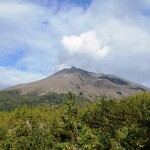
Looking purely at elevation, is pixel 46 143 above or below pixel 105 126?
below

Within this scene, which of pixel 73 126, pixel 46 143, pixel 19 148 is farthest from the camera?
pixel 46 143

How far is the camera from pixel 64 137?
5566 inches

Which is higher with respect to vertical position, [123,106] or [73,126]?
[123,106]

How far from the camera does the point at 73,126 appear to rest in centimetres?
6744

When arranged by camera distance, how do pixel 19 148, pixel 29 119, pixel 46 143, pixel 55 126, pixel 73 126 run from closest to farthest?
pixel 73 126, pixel 19 148, pixel 46 143, pixel 55 126, pixel 29 119

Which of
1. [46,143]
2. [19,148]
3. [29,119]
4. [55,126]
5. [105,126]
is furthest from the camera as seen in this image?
[29,119]

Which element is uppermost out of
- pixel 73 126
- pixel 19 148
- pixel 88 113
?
pixel 88 113

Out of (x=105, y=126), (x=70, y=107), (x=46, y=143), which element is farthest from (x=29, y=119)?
(x=70, y=107)

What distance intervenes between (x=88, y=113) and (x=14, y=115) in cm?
5871

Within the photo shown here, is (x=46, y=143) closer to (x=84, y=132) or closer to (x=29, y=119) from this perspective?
(x=84, y=132)

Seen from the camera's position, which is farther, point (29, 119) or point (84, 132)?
point (29, 119)

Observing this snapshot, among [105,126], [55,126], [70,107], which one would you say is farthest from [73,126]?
[55,126]

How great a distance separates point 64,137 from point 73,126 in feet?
248

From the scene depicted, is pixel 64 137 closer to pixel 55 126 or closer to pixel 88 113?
pixel 55 126
